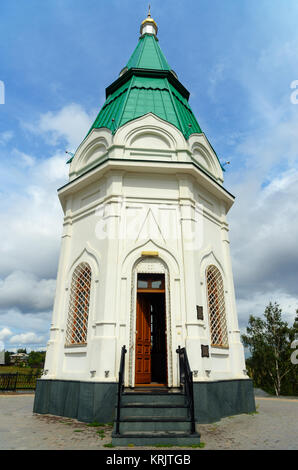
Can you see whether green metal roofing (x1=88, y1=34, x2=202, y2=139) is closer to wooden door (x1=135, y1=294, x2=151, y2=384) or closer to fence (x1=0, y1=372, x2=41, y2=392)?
wooden door (x1=135, y1=294, x2=151, y2=384)

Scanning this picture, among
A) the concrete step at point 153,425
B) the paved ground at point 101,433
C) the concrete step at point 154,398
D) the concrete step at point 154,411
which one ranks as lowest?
the paved ground at point 101,433

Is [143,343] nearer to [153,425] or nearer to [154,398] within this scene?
[154,398]

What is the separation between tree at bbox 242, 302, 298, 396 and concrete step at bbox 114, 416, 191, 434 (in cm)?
1605

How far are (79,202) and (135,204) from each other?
7.47ft

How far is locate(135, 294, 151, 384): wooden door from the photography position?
7508mm

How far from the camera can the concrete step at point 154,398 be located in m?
6.08

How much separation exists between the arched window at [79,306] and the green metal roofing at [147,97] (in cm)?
471

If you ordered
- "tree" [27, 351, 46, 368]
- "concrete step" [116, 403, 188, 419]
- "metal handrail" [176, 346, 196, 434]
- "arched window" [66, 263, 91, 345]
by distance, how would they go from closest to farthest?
1. "metal handrail" [176, 346, 196, 434]
2. "concrete step" [116, 403, 188, 419]
3. "arched window" [66, 263, 91, 345]
4. "tree" [27, 351, 46, 368]

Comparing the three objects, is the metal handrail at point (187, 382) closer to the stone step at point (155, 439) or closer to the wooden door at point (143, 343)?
the stone step at point (155, 439)

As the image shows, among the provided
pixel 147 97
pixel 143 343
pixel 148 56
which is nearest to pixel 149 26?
pixel 148 56

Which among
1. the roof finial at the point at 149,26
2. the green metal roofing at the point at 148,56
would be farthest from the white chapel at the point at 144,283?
the roof finial at the point at 149,26

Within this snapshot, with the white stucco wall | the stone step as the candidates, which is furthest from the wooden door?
the stone step

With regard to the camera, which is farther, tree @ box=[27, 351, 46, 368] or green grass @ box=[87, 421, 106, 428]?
tree @ box=[27, 351, 46, 368]
